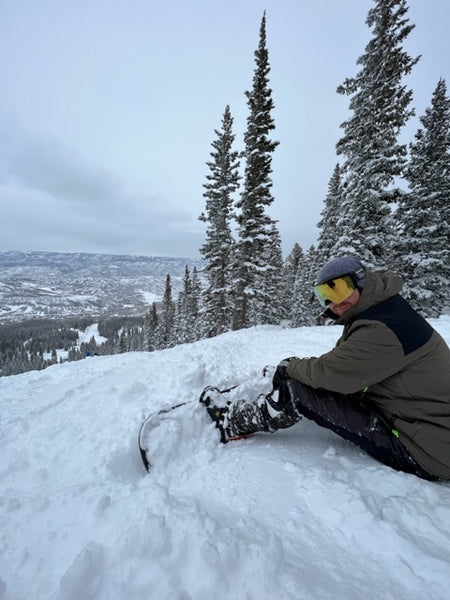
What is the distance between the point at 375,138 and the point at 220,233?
10420 millimetres

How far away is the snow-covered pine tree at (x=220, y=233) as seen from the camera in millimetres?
17406

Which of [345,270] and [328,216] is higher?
[328,216]

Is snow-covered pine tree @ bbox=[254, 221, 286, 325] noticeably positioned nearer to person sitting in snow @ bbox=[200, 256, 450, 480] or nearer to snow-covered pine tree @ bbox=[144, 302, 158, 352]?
person sitting in snow @ bbox=[200, 256, 450, 480]

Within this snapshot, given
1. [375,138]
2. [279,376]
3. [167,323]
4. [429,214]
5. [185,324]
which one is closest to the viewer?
[279,376]

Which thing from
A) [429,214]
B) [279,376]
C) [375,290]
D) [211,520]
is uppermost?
[429,214]

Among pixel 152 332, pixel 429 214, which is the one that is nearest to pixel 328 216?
pixel 429 214

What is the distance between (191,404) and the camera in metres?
3.11

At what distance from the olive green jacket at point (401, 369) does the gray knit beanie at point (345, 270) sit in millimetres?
112

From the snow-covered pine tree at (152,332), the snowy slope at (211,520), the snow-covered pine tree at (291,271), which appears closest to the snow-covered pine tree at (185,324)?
the snow-covered pine tree at (152,332)

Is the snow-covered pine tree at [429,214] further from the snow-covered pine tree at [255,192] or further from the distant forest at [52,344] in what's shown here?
the distant forest at [52,344]

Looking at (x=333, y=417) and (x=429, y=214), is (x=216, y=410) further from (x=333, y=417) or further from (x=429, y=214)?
(x=429, y=214)

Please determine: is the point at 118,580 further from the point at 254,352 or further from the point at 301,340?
the point at 301,340

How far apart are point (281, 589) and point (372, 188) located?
12.9m

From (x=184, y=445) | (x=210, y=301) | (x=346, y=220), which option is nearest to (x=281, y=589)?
(x=184, y=445)
